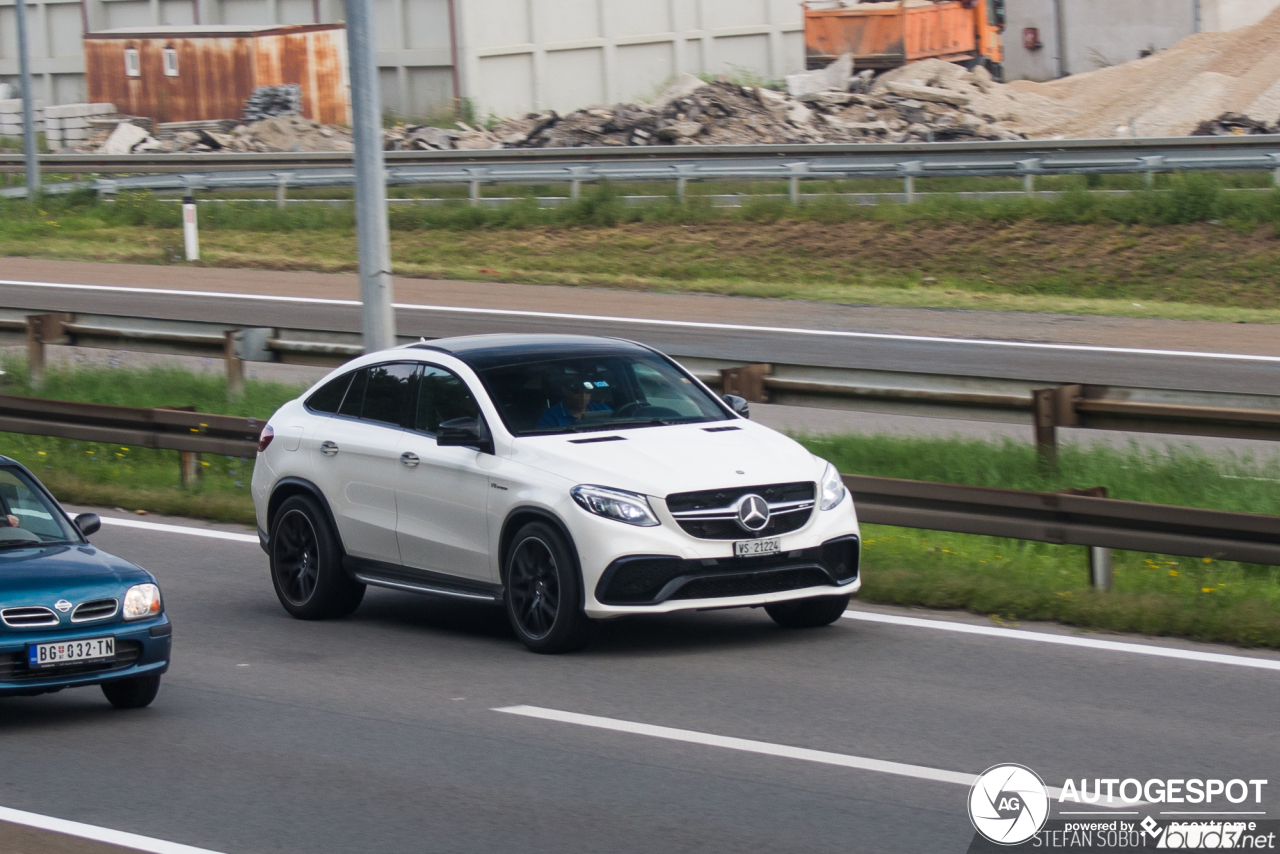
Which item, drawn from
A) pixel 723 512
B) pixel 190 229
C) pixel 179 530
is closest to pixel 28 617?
pixel 723 512

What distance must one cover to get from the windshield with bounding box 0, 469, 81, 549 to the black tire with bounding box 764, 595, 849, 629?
3.68 metres

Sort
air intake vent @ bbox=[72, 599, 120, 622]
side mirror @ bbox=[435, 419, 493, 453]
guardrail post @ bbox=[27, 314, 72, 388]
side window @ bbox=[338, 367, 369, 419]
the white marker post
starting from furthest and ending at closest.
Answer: the white marker post < guardrail post @ bbox=[27, 314, 72, 388] < side window @ bbox=[338, 367, 369, 419] < side mirror @ bbox=[435, 419, 493, 453] < air intake vent @ bbox=[72, 599, 120, 622]

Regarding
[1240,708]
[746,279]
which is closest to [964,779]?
[1240,708]

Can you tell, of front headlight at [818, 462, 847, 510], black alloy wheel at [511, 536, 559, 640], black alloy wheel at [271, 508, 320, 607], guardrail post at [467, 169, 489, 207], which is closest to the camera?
black alloy wheel at [511, 536, 559, 640]

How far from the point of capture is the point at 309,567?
10383 mm

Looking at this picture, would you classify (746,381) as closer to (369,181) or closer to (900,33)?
(369,181)

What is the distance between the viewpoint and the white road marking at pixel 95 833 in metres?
6.02

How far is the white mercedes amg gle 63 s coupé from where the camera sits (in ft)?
28.5

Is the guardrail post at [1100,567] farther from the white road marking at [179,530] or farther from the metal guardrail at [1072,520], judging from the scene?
the white road marking at [179,530]

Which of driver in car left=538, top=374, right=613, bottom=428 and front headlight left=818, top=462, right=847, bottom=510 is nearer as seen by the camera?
front headlight left=818, top=462, right=847, bottom=510

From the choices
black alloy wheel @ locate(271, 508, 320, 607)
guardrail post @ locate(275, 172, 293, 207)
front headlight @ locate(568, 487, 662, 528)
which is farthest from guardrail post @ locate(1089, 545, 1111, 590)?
guardrail post @ locate(275, 172, 293, 207)

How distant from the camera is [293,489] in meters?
10.6

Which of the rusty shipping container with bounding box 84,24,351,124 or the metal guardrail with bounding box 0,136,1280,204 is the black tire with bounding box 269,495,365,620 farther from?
the rusty shipping container with bounding box 84,24,351,124

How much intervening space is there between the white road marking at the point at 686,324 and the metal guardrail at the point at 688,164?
595 cm
